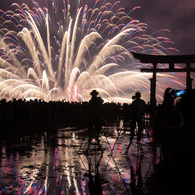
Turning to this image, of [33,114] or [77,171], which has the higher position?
[33,114]

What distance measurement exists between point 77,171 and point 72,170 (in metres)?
0.14

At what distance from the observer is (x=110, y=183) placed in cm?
571

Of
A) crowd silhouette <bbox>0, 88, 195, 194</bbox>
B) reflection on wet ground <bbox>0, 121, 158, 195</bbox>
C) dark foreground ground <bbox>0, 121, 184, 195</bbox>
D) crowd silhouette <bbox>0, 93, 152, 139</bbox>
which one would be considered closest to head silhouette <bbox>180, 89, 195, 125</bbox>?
crowd silhouette <bbox>0, 88, 195, 194</bbox>

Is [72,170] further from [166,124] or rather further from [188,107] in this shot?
[188,107]

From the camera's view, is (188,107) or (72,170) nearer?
(188,107)

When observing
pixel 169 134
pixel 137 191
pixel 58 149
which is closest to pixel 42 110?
pixel 58 149

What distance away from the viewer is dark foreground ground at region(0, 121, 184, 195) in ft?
→ 17.4

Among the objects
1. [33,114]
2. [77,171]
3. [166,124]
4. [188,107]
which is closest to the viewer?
[188,107]

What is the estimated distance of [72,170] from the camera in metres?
6.82

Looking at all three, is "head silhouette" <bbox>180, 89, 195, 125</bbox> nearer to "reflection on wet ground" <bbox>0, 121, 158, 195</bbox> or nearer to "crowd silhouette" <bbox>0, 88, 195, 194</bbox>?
"crowd silhouette" <bbox>0, 88, 195, 194</bbox>

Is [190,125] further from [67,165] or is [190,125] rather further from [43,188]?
[67,165]

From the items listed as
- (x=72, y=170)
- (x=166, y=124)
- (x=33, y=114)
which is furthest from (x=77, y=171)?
(x=33, y=114)

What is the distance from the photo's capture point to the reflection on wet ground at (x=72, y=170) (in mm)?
5336

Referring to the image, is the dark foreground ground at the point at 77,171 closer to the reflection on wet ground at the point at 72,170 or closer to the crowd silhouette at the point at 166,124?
the reflection on wet ground at the point at 72,170
